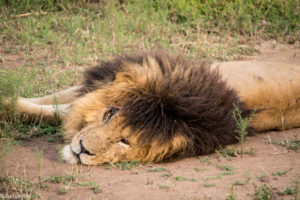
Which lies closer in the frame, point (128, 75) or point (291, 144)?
point (128, 75)

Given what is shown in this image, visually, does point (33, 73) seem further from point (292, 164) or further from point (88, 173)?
point (292, 164)

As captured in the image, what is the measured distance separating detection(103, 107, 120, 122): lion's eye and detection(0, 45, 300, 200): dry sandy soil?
0.38 m

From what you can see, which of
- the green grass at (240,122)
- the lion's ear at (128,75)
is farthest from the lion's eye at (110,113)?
the green grass at (240,122)

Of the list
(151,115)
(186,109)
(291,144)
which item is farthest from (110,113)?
(291,144)

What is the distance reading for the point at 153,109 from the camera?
3.37 m

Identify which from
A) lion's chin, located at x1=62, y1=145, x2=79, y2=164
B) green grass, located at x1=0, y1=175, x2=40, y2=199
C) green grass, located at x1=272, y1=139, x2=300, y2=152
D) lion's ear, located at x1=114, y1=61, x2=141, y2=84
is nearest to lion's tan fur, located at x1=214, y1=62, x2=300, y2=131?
green grass, located at x1=272, y1=139, x2=300, y2=152

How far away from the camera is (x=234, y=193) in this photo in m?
2.75

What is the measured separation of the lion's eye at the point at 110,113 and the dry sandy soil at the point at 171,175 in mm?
380

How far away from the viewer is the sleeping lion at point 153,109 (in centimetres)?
327

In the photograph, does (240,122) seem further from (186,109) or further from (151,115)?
(151,115)

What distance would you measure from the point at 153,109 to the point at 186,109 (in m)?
0.25

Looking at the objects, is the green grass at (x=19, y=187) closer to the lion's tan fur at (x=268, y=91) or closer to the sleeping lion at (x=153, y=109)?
the sleeping lion at (x=153, y=109)

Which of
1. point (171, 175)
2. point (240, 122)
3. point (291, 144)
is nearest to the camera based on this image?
point (171, 175)

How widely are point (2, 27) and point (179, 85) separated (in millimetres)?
3770
